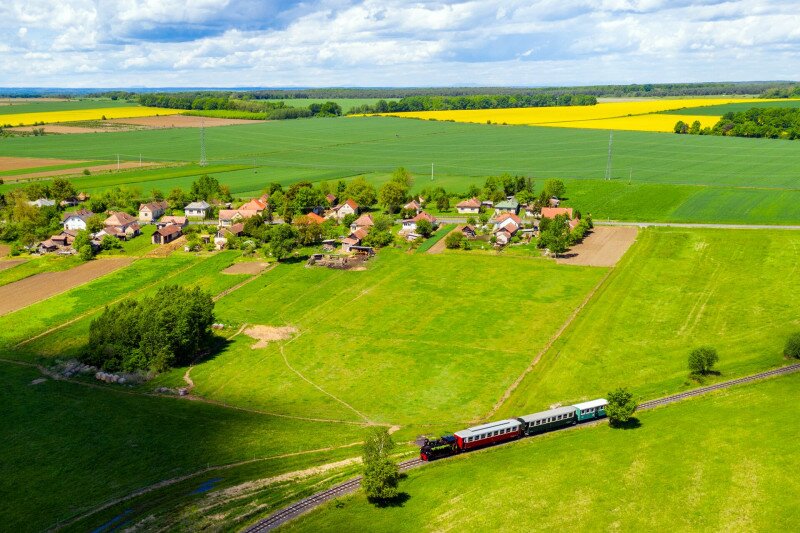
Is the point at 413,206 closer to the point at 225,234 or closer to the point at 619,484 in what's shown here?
the point at 225,234

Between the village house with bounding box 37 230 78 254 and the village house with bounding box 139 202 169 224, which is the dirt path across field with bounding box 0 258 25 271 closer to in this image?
the village house with bounding box 37 230 78 254

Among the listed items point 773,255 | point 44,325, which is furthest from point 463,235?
point 44,325

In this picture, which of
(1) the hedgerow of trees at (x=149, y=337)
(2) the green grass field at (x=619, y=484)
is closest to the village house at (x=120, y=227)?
(1) the hedgerow of trees at (x=149, y=337)

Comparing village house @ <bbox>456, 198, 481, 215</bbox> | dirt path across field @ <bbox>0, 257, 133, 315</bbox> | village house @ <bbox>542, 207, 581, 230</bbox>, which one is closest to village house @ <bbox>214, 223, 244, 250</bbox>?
dirt path across field @ <bbox>0, 257, 133, 315</bbox>

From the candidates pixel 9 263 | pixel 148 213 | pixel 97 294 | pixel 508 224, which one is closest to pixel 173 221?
pixel 148 213

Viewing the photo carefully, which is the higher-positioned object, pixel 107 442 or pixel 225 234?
pixel 225 234

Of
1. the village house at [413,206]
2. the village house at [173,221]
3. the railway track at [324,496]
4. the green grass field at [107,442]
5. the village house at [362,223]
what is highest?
the village house at [413,206]

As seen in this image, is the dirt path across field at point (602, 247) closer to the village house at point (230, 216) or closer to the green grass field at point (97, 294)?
the green grass field at point (97, 294)
